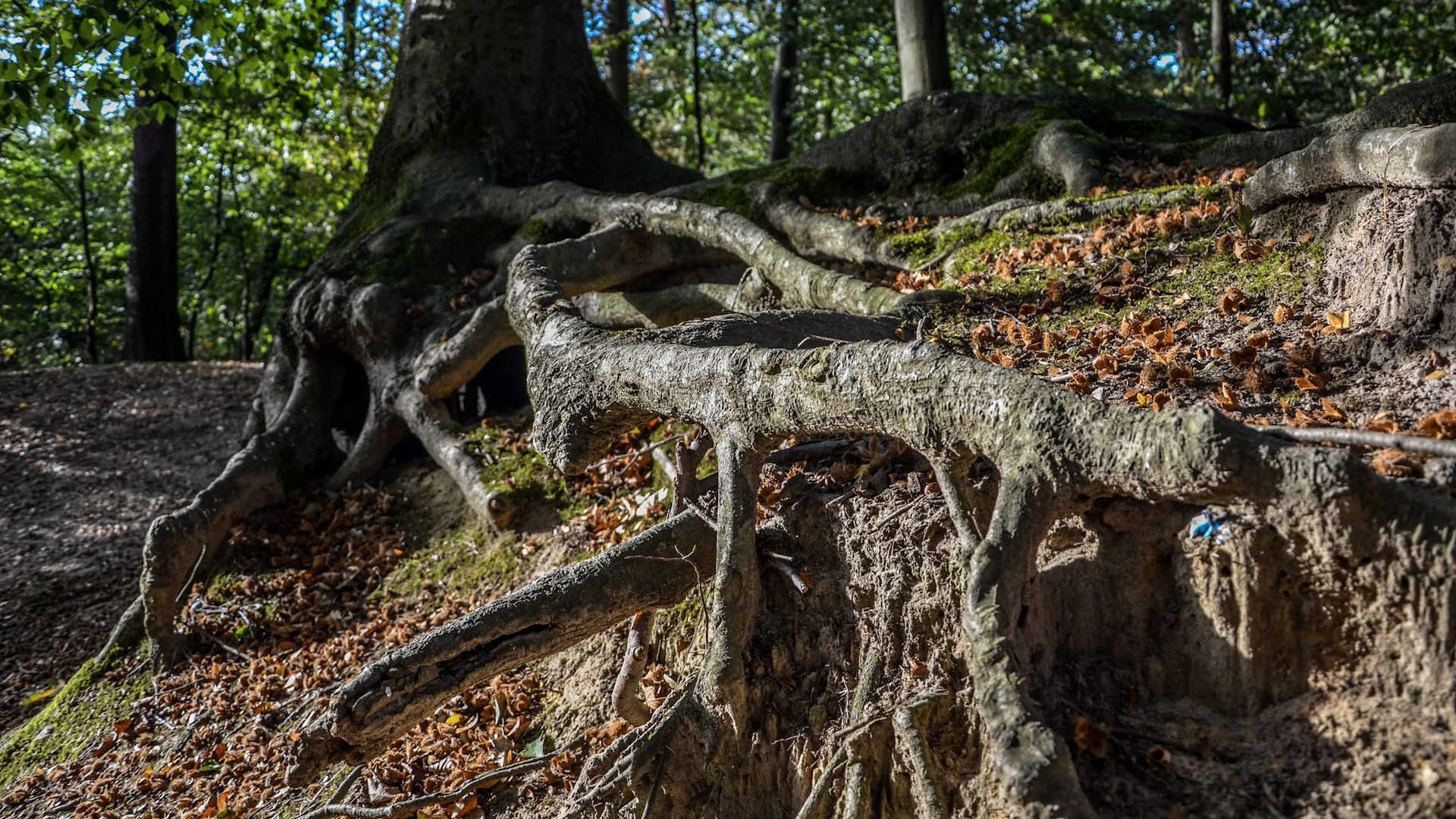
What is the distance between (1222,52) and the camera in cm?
1039

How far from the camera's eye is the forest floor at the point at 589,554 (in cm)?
254

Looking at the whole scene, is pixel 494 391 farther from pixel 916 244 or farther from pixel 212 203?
pixel 212 203

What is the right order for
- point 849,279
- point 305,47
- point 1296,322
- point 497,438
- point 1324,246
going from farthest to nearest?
point 305,47 → point 497,438 → point 849,279 → point 1324,246 → point 1296,322

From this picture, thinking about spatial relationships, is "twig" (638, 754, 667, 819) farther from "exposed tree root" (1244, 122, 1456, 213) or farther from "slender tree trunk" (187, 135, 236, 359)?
"slender tree trunk" (187, 135, 236, 359)

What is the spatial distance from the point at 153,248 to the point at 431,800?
36.0 ft

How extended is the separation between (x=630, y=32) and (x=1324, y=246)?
33.5 ft

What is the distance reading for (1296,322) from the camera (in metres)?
3.54

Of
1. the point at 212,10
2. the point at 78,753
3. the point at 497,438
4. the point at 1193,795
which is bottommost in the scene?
the point at 78,753

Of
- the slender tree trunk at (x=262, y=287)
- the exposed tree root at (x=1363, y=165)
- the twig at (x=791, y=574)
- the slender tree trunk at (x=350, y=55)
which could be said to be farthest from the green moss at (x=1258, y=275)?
the slender tree trunk at (x=262, y=287)

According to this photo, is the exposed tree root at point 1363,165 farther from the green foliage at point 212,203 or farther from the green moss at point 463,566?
the green foliage at point 212,203

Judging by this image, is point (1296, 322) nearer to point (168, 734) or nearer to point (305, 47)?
point (168, 734)

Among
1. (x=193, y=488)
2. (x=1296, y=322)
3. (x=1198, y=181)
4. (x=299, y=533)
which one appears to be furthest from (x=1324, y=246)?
(x=193, y=488)

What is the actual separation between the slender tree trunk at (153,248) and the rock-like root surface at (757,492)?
7.64 meters

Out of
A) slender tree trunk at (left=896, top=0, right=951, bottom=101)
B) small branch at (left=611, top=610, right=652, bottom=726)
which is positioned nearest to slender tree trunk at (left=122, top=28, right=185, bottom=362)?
slender tree trunk at (left=896, top=0, right=951, bottom=101)
